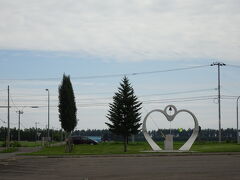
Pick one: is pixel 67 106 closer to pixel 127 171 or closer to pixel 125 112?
pixel 125 112

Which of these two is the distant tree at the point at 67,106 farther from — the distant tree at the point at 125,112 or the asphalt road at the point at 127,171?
the asphalt road at the point at 127,171

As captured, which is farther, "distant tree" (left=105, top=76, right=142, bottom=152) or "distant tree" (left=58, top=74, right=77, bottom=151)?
"distant tree" (left=58, top=74, right=77, bottom=151)

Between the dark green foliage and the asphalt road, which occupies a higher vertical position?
the dark green foliage

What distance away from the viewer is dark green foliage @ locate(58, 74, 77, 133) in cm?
7419

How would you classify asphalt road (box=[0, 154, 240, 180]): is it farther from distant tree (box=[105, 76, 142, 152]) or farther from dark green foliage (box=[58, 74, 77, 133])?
dark green foliage (box=[58, 74, 77, 133])

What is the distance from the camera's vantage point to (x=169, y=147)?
4572 centimetres

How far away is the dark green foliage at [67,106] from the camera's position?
243 feet

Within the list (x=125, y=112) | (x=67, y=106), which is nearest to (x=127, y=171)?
(x=125, y=112)

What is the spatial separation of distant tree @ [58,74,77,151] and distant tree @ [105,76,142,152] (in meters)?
24.2

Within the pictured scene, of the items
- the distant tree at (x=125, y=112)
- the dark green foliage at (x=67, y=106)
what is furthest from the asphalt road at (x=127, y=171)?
the dark green foliage at (x=67, y=106)

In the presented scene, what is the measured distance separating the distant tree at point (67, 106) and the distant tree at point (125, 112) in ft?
79.5

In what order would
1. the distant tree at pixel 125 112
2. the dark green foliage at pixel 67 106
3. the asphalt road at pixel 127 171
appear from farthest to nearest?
the dark green foliage at pixel 67 106 → the distant tree at pixel 125 112 → the asphalt road at pixel 127 171

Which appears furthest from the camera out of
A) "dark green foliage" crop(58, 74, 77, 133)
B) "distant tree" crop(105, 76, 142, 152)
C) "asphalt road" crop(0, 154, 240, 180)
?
"dark green foliage" crop(58, 74, 77, 133)

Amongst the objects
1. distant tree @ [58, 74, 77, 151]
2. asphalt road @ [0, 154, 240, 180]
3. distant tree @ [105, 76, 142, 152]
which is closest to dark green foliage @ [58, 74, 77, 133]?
distant tree @ [58, 74, 77, 151]
